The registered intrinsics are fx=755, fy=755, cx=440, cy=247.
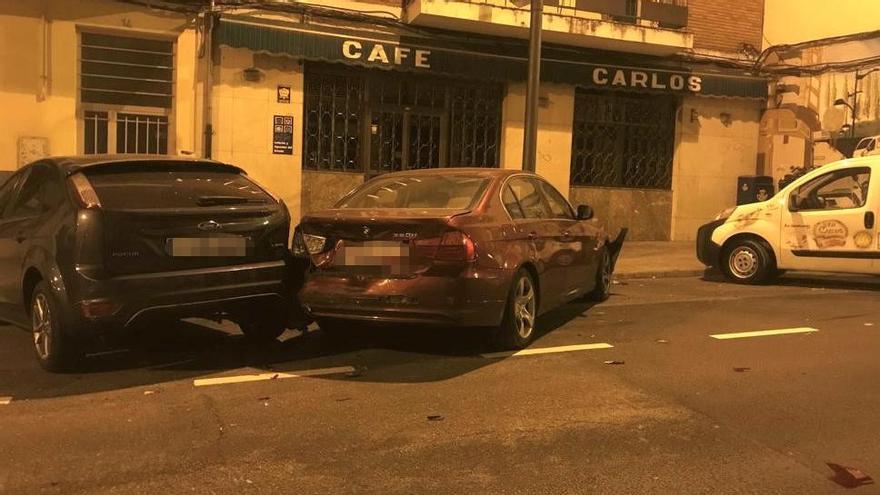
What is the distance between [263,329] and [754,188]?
501 inches

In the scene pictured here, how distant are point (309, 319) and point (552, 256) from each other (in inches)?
84.8

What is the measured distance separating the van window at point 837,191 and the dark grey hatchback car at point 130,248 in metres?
7.37

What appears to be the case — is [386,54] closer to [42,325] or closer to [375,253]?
[375,253]

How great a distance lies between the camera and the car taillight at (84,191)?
5082 mm

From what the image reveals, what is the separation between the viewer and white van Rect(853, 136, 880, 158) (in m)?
15.0

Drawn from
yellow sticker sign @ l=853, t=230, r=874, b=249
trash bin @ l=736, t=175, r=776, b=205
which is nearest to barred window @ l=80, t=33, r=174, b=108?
yellow sticker sign @ l=853, t=230, r=874, b=249

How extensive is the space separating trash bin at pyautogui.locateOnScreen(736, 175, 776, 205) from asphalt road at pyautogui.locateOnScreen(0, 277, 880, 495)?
30.9ft

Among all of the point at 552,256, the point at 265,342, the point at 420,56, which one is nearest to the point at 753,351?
the point at 552,256

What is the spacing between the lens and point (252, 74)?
12.5 m

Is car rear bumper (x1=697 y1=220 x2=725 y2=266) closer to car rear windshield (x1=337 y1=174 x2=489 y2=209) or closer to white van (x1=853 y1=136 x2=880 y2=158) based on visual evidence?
car rear windshield (x1=337 y1=174 x2=489 y2=209)

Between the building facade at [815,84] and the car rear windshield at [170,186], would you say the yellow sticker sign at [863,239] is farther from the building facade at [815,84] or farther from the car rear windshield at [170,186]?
the car rear windshield at [170,186]

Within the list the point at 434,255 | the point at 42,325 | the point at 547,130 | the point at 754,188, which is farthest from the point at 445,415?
the point at 754,188

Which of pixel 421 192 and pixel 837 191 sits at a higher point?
pixel 837 191

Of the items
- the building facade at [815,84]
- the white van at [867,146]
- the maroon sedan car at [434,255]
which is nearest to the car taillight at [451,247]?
the maroon sedan car at [434,255]
